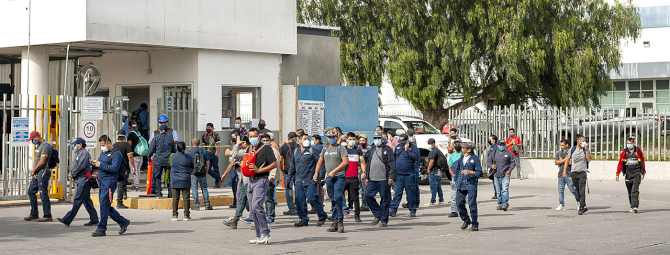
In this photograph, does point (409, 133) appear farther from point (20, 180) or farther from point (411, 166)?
point (20, 180)

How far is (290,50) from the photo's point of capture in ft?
73.4

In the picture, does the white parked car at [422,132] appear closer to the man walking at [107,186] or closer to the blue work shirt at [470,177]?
the blue work shirt at [470,177]

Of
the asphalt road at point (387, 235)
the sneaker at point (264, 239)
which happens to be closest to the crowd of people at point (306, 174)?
the sneaker at point (264, 239)

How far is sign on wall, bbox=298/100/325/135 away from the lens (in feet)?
71.7

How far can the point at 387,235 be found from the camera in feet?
43.0

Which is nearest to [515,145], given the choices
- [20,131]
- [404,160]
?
[404,160]

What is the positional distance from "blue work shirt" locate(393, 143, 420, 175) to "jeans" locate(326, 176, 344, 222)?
215 cm

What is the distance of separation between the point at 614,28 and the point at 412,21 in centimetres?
786

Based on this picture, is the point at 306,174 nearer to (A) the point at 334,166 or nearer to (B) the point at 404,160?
(A) the point at 334,166

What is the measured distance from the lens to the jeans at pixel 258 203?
464 inches

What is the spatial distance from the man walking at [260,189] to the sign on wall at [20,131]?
23.0ft

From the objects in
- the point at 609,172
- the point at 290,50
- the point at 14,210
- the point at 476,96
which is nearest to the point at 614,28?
the point at 476,96

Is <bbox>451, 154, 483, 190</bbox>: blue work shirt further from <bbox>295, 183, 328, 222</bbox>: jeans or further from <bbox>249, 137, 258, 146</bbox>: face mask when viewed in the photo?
<bbox>249, 137, 258, 146</bbox>: face mask

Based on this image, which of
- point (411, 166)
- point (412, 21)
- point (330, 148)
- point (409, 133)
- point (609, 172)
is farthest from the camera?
point (412, 21)
